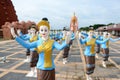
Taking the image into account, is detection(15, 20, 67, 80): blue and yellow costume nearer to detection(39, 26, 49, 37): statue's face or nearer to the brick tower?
detection(39, 26, 49, 37): statue's face

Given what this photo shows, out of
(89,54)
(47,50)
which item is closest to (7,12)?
(89,54)

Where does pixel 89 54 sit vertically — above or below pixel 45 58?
below

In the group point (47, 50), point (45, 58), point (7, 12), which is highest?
point (7, 12)

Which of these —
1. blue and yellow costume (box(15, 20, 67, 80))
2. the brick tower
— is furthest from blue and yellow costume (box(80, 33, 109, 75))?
the brick tower

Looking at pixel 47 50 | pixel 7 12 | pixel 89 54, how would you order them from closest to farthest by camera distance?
pixel 47 50
pixel 89 54
pixel 7 12

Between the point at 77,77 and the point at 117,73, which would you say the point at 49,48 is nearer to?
the point at 77,77

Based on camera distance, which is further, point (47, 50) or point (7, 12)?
A: point (7, 12)

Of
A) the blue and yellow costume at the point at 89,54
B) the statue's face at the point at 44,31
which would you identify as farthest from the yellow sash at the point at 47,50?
the blue and yellow costume at the point at 89,54

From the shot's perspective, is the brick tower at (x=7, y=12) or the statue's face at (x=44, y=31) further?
the brick tower at (x=7, y=12)

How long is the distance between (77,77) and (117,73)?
7.54 ft

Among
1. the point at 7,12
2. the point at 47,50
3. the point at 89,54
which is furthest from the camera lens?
the point at 7,12

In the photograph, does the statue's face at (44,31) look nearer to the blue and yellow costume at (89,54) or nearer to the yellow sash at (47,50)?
the yellow sash at (47,50)

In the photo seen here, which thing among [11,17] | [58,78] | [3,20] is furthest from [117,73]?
[11,17]

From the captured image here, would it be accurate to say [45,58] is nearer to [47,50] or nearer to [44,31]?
[47,50]
